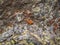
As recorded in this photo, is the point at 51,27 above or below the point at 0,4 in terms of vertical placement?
below

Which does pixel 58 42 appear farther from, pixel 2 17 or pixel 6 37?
pixel 2 17

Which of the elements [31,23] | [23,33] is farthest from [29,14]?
[23,33]

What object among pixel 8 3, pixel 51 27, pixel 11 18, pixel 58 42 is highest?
pixel 8 3

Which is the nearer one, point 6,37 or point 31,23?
point 6,37

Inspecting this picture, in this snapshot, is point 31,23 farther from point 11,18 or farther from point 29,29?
point 11,18

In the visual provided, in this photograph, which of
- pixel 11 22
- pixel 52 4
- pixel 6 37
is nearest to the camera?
pixel 6 37

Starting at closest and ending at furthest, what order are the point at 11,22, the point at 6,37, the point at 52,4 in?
the point at 6,37 < the point at 11,22 < the point at 52,4
